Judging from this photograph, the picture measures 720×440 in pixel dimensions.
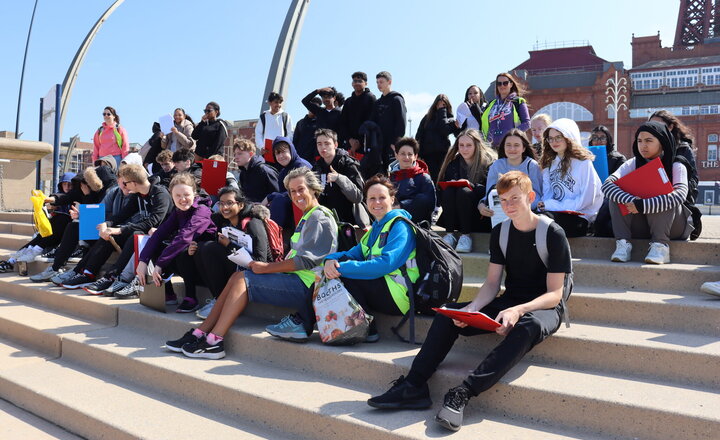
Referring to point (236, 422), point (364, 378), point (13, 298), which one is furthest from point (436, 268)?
point (13, 298)

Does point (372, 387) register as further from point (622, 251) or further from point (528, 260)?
point (622, 251)

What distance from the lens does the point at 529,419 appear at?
2.83m

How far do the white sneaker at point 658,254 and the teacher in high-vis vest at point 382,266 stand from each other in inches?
70.6

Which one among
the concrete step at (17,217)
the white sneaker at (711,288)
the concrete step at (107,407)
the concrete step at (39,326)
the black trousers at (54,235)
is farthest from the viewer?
the concrete step at (17,217)

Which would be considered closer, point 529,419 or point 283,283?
point 529,419

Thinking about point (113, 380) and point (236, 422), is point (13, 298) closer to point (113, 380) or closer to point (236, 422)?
point (113, 380)

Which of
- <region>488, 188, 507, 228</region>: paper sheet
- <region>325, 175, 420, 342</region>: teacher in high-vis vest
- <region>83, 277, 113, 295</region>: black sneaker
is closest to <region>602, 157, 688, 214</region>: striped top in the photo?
<region>488, 188, 507, 228</region>: paper sheet

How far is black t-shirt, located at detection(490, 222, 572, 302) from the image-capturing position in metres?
3.06

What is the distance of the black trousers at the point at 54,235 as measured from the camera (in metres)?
7.44

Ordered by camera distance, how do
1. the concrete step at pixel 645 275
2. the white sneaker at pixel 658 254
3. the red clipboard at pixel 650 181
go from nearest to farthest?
the concrete step at pixel 645 275
the white sneaker at pixel 658 254
the red clipboard at pixel 650 181

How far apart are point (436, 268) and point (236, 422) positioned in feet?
5.16

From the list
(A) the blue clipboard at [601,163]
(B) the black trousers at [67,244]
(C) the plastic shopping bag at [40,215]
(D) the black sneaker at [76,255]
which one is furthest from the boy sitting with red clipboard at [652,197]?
(C) the plastic shopping bag at [40,215]

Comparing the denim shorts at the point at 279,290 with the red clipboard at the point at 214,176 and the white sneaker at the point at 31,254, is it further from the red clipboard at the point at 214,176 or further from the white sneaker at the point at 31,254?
the white sneaker at the point at 31,254

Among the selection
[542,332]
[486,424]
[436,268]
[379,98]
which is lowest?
[486,424]
